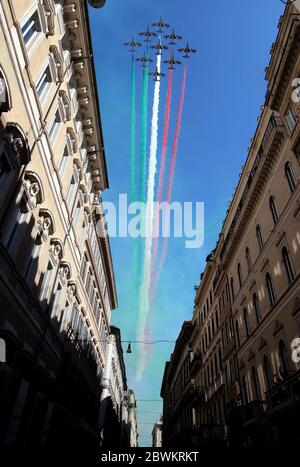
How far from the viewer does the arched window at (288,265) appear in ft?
54.5

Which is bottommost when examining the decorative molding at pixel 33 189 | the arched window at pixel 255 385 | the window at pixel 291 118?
the arched window at pixel 255 385

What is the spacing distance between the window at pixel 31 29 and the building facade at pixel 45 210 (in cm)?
4

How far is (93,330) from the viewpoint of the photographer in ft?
92.1

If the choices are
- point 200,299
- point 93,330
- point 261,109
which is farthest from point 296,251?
point 200,299

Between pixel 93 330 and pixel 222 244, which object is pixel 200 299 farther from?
pixel 93 330

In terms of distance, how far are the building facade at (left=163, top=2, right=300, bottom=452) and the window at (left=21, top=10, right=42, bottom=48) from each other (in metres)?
11.5

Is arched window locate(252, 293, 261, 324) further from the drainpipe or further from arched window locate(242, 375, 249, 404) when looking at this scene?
the drainpipe

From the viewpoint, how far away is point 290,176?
1775cm

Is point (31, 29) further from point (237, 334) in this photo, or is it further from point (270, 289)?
point (237, 334)

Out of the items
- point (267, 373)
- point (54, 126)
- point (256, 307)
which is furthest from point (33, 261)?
point (256, 307)

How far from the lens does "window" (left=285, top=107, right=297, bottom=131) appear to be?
17148 mm

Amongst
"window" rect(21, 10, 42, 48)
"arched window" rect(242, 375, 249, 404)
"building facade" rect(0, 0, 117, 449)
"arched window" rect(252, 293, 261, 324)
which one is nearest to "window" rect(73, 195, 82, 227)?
"building facade" rect(0, 0, 117, 449)

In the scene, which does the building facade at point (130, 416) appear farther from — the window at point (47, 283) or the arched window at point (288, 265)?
the window at point (47, 283)

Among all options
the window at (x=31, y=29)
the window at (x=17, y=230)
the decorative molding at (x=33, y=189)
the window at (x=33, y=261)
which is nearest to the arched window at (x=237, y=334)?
the window at (x=33, y=261)
